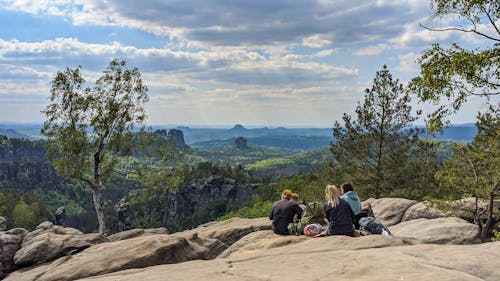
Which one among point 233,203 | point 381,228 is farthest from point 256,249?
point 233,203

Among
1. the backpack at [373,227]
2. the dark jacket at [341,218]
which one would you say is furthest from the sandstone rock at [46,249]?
the backpack at [373,227]

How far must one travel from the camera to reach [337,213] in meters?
14.1

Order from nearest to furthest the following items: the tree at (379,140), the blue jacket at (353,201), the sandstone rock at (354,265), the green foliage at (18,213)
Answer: the sandstone rock at (354,265), the blue jacket at (353,201), the tree at (379,140), the green foliage at (18,213)

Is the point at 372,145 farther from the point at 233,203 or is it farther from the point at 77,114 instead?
the point at 233,203

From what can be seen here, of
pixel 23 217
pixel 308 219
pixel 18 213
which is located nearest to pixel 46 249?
pixel 308 219

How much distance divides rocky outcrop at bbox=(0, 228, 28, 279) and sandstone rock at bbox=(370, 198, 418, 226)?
22.7 meters

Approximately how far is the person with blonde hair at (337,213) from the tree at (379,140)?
25141 millimetres

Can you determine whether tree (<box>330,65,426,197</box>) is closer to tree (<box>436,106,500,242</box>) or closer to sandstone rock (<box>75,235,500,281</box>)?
tree (<box>436,106,500,242</box>)

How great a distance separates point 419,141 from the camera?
37.4 metres

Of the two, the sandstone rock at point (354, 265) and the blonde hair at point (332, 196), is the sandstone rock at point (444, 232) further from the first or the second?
the sandstone rock at point (354, 265)

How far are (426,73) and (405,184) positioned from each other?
985 inches

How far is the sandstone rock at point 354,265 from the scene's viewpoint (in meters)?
8.41

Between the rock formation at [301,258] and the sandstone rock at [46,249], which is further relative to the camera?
the sandstone rock at [46,249]

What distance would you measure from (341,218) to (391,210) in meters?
12.9
